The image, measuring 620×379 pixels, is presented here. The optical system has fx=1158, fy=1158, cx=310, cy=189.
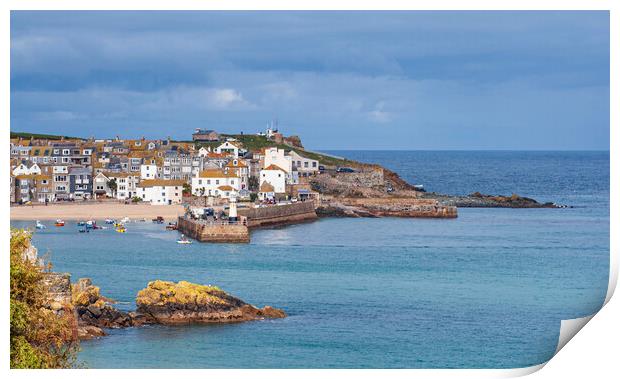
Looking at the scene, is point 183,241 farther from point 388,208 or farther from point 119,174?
point 119,174

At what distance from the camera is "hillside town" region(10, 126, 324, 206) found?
2559 centimetres

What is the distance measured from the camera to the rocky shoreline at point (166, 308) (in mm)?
10359

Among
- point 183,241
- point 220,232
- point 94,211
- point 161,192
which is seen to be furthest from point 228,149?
point 183,241

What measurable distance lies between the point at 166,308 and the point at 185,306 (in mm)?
177

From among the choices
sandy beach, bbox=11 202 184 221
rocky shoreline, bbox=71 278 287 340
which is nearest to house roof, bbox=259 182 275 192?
sandy beach, bbox=11 202 184 221

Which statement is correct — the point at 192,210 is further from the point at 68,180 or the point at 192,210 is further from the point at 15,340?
the point at 15,340

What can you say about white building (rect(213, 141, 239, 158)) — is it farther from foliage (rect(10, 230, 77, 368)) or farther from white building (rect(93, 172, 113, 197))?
foliage (rect(10, 230, 77, 368))

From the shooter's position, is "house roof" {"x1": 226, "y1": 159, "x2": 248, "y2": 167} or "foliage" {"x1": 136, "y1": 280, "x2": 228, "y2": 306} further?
"house roof" {"x1": 226, "y1": 159, "x2": 248, "y2": 167}

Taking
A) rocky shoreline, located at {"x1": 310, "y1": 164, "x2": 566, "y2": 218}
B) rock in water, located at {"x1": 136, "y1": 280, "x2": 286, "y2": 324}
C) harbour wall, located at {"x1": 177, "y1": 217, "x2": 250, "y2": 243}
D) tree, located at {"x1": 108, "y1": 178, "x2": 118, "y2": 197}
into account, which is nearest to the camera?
rock in water, located at {"x1": 136, "y1": 280, "x2": 286, "y2": 324}

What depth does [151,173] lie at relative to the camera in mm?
26953

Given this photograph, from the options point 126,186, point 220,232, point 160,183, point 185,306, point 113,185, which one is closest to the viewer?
point 185,306

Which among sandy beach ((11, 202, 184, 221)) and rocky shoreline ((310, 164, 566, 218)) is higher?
rocky shoreline ((310, 164, 566, 218))

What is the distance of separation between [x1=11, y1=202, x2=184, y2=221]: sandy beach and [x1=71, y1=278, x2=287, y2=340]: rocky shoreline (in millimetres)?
11411
